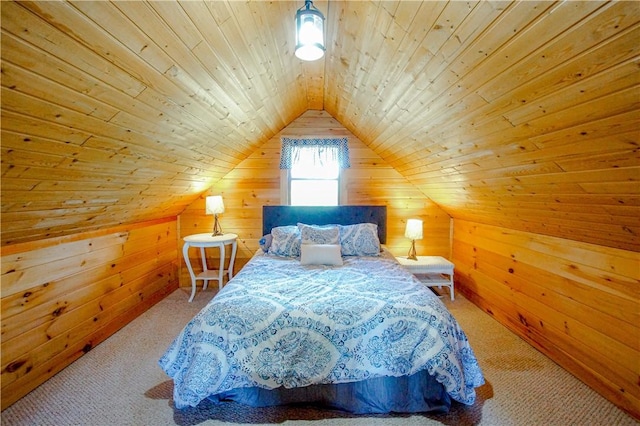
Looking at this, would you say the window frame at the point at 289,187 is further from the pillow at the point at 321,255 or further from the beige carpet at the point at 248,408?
the beige carpet at the point at 248,408

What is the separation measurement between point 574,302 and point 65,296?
367 cm

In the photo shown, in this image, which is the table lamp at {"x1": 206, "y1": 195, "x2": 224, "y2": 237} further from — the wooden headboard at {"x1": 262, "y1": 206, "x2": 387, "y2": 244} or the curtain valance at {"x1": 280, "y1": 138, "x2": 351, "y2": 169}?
the curtain valance at {"x1": 280, "y1": 138, "x2": 351, "y2": 169}

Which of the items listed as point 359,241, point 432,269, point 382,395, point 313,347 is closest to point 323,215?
point 359,241

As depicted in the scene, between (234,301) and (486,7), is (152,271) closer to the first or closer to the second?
(234,301)

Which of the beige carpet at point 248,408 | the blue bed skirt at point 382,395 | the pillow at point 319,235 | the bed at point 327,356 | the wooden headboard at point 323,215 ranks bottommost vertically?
the beige carpet at point 248,408

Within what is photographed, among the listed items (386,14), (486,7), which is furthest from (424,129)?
(486,7)

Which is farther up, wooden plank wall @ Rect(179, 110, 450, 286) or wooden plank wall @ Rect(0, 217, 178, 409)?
wooden plank wall @ Rect(179, 110, 450, 286)

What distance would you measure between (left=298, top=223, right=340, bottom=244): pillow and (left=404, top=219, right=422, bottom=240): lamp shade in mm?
934

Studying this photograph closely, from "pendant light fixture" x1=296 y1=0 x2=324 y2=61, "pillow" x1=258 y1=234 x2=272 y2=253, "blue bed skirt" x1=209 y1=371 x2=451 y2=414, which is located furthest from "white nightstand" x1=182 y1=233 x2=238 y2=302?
"pendant light fixture" x1=296 y1=0 x2=324 y2=61

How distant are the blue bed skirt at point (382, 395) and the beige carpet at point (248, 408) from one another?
4 cm

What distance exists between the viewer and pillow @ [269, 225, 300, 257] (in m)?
3.13

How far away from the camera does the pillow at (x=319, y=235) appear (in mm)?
3123

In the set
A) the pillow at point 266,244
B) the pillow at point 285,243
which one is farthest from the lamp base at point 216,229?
the pillow at point 285,243

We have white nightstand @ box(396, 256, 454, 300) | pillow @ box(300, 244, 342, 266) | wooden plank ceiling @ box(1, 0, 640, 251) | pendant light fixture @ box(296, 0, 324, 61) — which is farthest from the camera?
white nightstand @ box(396, 256, 454, 300)
